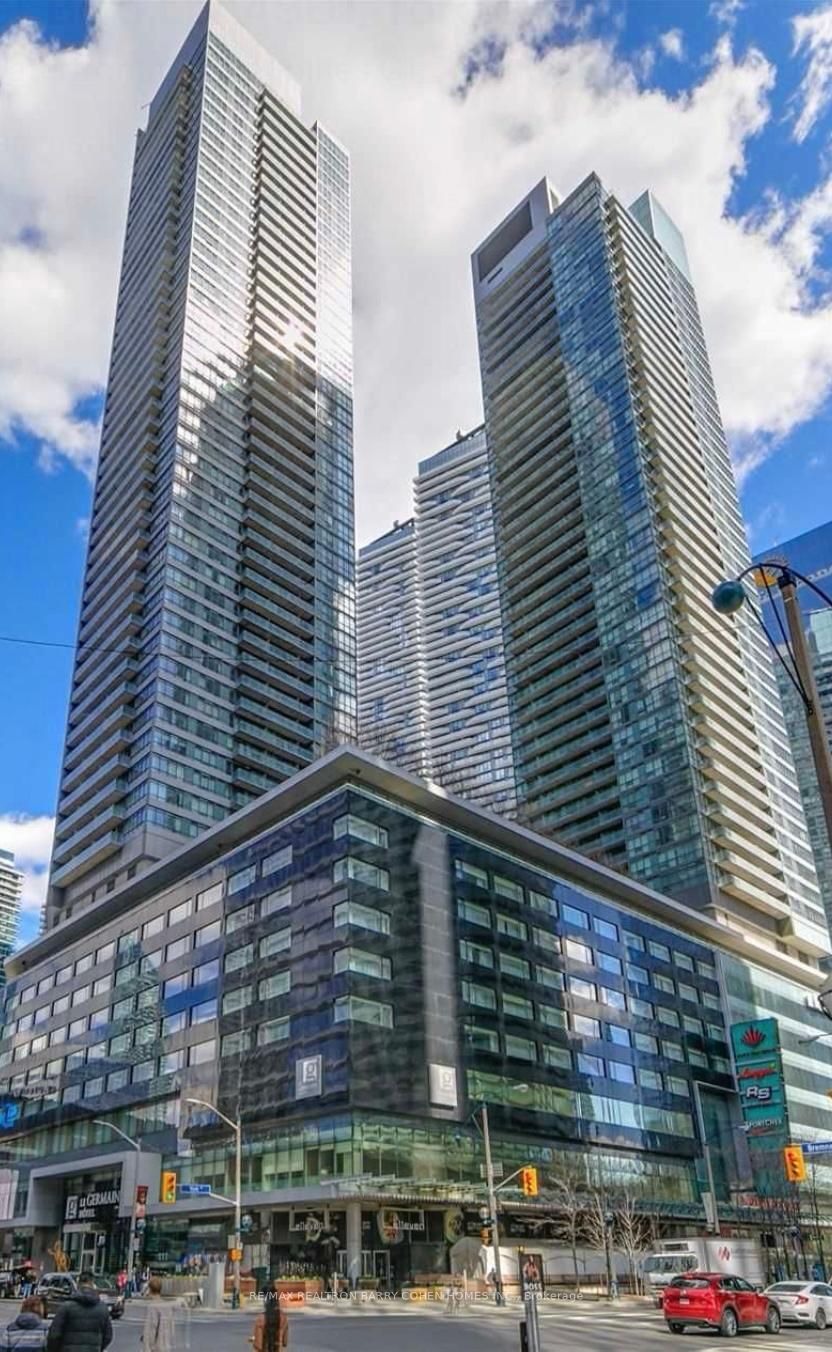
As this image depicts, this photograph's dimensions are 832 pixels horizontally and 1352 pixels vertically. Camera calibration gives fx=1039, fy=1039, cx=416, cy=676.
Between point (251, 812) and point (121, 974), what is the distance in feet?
58.3

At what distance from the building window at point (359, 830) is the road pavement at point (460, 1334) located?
28013mm

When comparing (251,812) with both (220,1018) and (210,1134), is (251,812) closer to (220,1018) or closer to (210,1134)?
(220,1018)

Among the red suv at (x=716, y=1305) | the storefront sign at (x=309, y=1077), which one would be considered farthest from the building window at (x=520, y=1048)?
the red suv at (x=716, y=1305)

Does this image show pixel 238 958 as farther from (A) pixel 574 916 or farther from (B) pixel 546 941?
(A) pixel 574 916

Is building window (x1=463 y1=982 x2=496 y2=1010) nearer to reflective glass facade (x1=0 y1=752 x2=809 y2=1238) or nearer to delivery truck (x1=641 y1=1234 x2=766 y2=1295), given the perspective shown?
reflective glass facade (x1=0 y1=752 x2=809 y2=1238)

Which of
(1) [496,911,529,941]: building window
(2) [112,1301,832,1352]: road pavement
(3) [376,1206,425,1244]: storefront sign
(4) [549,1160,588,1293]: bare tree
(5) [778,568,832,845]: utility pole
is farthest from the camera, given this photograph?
(1) [496,911,529,941]: building window

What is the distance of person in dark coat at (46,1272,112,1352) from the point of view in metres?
9.98

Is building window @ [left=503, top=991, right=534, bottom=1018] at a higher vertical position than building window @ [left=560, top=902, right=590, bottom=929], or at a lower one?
lower

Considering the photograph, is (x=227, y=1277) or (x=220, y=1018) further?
(x=220, y=1018)

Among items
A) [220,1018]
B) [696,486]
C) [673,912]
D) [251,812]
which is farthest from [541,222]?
[220,1018]

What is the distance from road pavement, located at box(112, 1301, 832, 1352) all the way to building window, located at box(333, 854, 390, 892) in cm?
2558

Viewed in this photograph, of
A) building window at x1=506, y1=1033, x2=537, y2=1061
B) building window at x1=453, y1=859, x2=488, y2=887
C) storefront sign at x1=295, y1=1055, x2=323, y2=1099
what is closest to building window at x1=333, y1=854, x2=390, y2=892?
building window at x1=453, y1=859, x2=488, y2=887

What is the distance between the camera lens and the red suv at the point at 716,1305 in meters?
25.5

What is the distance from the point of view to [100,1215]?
241ft
